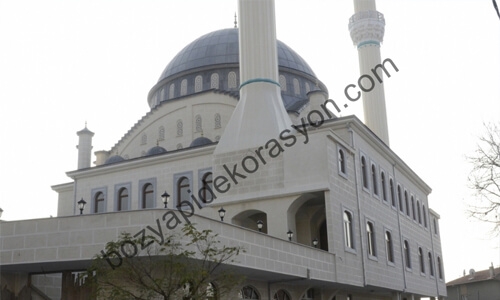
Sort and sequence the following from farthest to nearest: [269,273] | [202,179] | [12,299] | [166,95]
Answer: [166,95] → [202,179] → [269,273] → [12,299]

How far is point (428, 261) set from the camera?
30844mm

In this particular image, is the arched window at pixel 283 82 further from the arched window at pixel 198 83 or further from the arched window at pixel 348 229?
the arched window at pixel 348 229

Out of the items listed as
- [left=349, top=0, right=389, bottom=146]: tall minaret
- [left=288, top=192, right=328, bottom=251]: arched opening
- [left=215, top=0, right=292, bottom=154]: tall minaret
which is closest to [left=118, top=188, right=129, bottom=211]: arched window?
[left=215, top=0, right=292, bottom=154]: tall minaret

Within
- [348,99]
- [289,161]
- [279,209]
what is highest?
[348,99]

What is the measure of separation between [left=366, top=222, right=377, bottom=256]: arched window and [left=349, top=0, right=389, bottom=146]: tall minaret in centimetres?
1159

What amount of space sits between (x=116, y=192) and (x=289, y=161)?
9.04m

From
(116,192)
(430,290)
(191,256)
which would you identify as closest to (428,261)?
(430,290)

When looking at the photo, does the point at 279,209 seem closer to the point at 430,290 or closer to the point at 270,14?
the point at 270,14

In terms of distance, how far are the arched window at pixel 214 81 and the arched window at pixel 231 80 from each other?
59cm

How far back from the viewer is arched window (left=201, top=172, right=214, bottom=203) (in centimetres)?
2259

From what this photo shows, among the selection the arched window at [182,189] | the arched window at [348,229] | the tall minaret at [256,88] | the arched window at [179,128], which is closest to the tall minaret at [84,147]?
the arched window at [179,128]

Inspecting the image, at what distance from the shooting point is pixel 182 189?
2416 centimetres

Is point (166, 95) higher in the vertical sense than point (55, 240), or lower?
higher

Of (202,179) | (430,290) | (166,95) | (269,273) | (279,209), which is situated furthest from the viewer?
(166,95)
